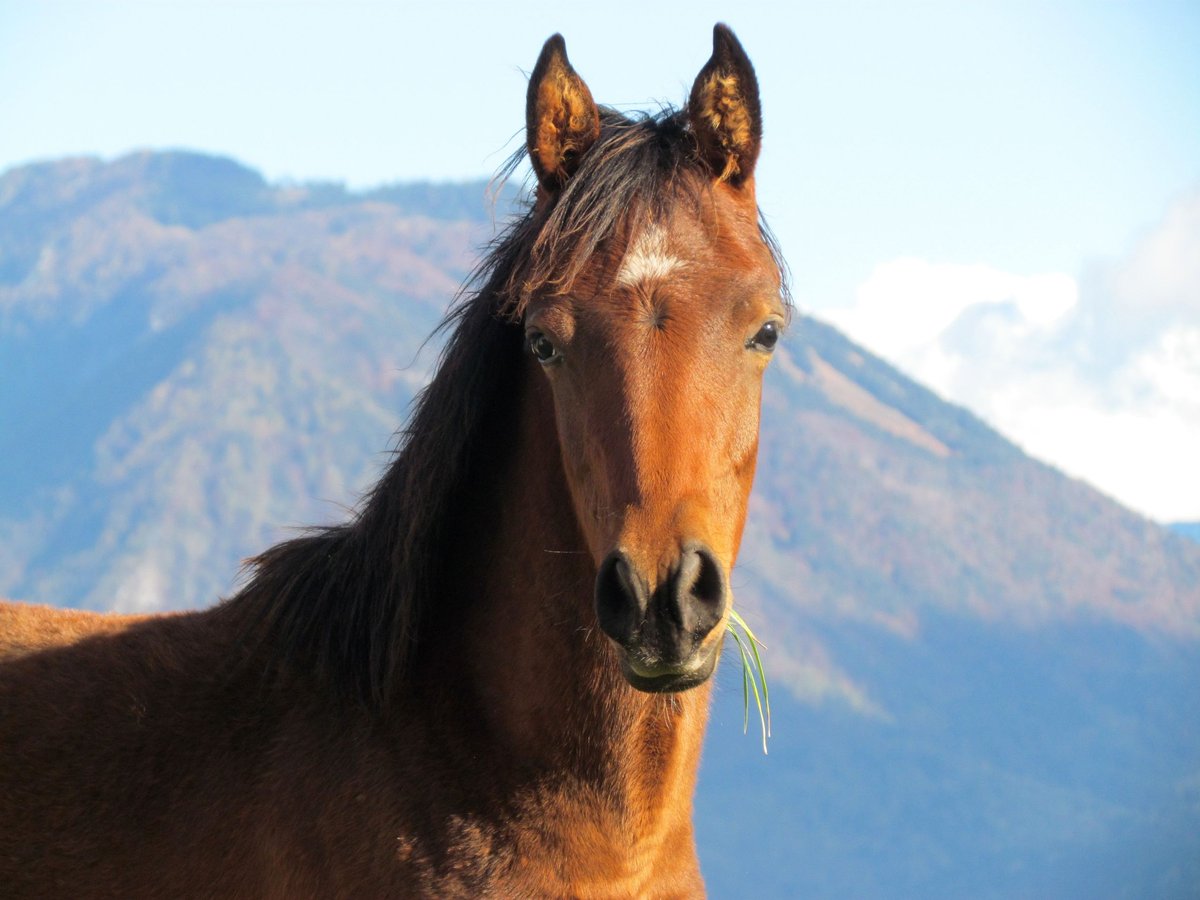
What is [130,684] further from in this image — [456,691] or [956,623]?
[956,623]

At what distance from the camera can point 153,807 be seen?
3605 mm

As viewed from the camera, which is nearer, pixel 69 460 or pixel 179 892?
pixel 179 892

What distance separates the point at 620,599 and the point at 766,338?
37.9 inches

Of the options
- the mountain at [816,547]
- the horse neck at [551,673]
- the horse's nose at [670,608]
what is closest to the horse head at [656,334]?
the horse's nose at [670,608]

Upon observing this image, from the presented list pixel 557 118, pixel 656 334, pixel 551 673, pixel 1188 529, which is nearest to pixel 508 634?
pixel 551 673

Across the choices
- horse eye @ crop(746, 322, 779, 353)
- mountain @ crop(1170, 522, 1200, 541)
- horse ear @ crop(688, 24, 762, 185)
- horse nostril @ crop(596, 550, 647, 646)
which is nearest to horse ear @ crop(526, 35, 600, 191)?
horse ear @ crop(688, 24, 762, 185)

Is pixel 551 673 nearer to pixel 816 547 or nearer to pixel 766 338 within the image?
pixel 766 338

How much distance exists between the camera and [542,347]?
3299mm

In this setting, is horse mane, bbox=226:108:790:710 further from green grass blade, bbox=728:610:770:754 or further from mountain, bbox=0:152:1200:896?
mountain, bbox=0:152:1200:896

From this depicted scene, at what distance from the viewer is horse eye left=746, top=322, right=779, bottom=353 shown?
10.9 ft

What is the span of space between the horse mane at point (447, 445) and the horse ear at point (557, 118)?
0.09 m

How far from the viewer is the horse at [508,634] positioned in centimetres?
312

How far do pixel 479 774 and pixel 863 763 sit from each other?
373ft

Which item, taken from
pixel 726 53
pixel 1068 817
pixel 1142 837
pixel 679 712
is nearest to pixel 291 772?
pixel 679 712
